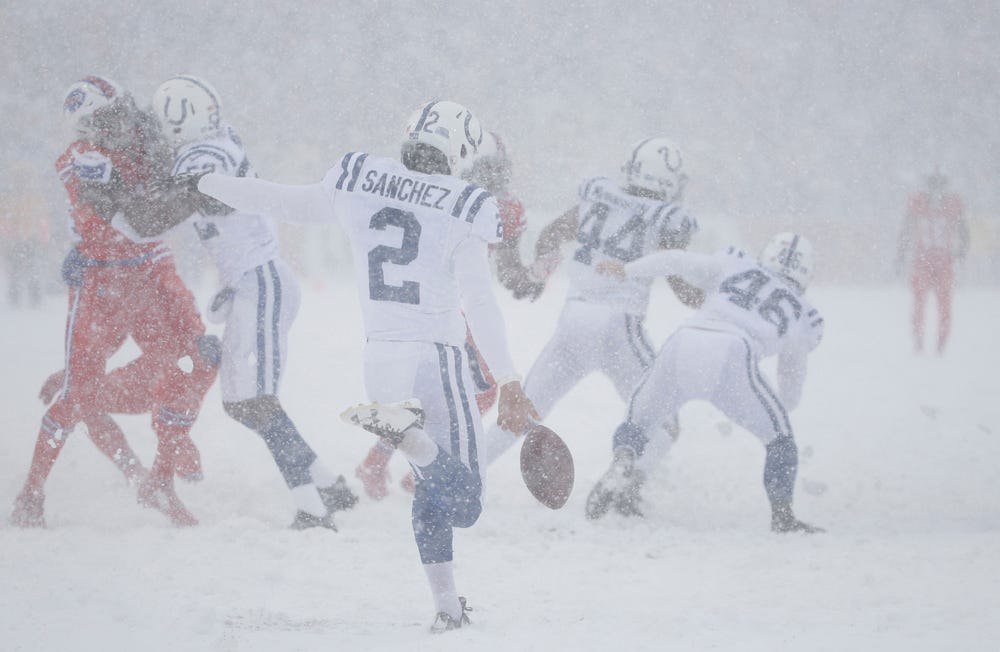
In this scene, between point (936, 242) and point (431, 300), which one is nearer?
point (431, 300)

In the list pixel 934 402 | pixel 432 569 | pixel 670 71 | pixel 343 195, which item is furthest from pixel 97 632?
pixel 670 71

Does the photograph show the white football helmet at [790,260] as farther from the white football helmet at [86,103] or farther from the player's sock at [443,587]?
the white football helmet at [86,103]

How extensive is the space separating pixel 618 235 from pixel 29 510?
8.13 ft

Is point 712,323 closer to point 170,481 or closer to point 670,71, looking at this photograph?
point 170,481

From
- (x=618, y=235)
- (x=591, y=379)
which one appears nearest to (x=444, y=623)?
(x=618, y=235)

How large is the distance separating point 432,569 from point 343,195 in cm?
100

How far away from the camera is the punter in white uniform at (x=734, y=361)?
12.6ft

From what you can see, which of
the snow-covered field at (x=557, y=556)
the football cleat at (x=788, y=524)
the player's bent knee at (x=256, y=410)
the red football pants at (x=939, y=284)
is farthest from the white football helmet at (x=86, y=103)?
the red football pants at (x=939, y=284)

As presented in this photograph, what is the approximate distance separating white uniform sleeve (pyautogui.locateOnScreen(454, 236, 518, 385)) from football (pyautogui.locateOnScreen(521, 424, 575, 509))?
182 millimetres

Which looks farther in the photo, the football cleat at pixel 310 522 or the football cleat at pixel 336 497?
the football cleat at pixel 336 497

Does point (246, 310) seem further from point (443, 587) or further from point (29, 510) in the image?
point (443, 587)

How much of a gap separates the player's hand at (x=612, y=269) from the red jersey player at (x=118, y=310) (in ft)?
4.91

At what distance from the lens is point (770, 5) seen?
67.0 ft

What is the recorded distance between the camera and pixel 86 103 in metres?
3.70
